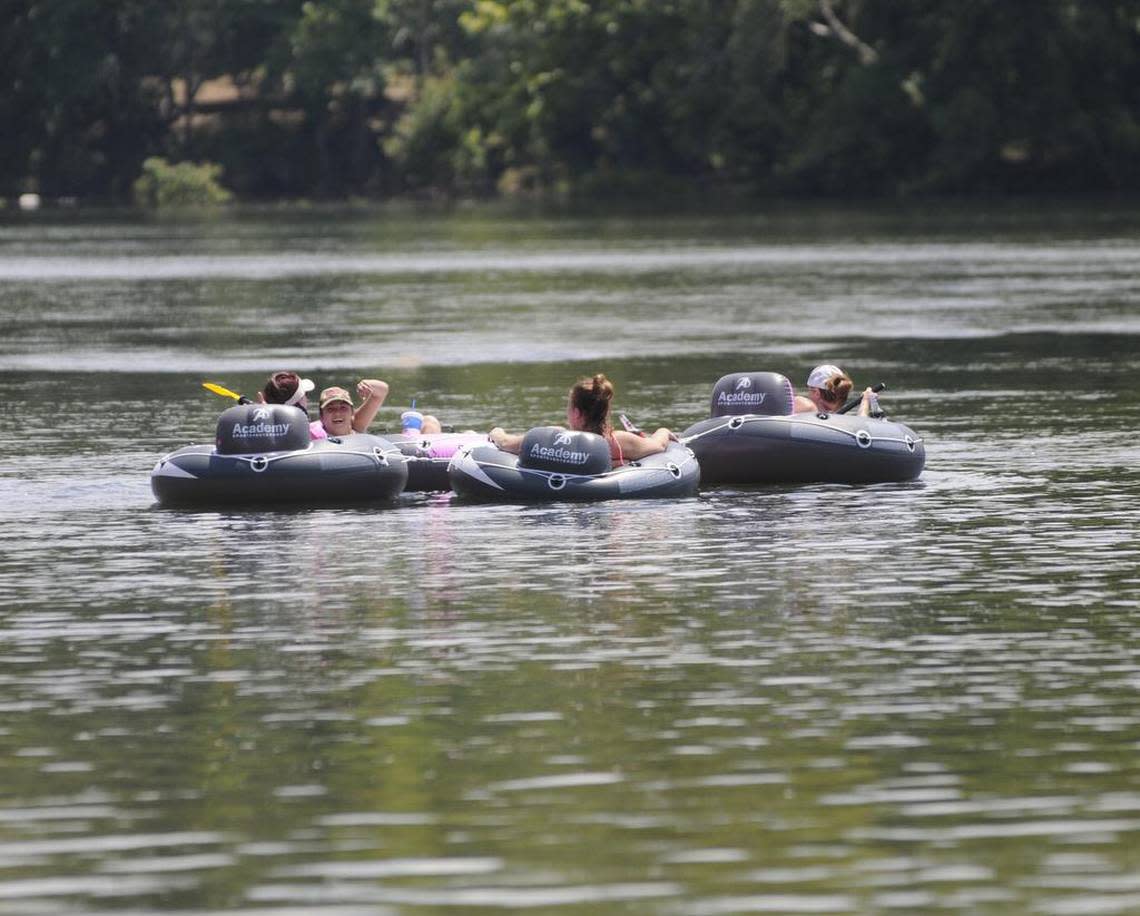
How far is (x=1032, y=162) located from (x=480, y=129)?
35015 millimetres

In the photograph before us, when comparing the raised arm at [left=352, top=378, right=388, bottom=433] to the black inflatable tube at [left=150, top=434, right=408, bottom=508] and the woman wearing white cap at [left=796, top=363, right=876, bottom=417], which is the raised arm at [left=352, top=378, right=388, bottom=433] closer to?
the black inflatable tube at [left=150, top=434, right=408, bottom=508]

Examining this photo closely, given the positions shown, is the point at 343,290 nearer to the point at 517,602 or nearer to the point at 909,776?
the point at 517,602

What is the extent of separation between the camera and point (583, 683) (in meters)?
15.8

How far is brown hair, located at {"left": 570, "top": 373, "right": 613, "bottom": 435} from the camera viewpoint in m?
24.2

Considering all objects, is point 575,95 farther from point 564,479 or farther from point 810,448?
point 564,479

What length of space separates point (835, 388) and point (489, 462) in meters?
3.56

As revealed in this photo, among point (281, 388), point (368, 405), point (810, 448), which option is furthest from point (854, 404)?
point (281, 388)

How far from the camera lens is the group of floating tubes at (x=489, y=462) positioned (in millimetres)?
24250

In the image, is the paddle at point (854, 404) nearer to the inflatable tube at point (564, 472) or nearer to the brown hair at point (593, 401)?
the inflatable tube at point (564, 472)

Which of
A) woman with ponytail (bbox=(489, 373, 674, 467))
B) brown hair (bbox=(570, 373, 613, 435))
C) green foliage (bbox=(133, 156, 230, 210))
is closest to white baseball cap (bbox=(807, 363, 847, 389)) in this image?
woman with ponytail (bbox=(489, 373, 674, 467))

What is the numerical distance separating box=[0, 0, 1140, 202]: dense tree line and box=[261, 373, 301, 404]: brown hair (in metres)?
90.8

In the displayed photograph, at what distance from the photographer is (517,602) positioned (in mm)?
18906

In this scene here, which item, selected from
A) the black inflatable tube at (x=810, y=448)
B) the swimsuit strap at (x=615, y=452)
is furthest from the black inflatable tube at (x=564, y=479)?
the black inflatable tube at (x=810, y=448)

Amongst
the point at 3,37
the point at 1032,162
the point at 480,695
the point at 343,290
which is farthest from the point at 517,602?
the point at 3,37
